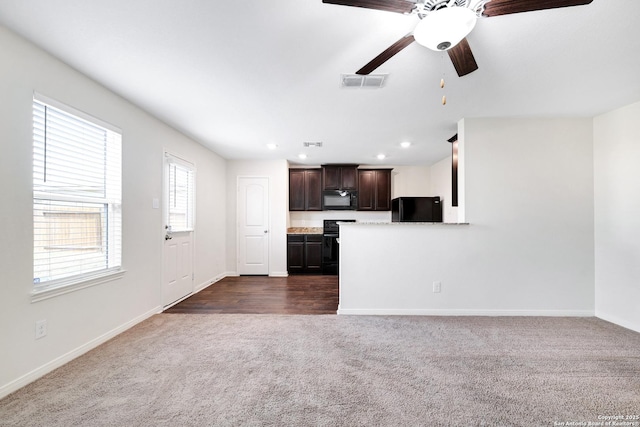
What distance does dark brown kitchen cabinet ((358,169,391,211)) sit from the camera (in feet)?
19.1

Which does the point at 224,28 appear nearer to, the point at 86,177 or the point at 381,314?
the point at 86,177

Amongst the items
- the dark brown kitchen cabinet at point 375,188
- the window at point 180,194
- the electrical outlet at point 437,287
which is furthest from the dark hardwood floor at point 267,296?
the dark brown kitchen cabinet at point 375,188

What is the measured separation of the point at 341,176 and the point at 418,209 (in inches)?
68.0

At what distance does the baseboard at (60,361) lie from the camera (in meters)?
1.77

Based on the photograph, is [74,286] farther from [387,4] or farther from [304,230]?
[304,230]

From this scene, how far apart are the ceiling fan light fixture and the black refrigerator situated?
4.11 meters

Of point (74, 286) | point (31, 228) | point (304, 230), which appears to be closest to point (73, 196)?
point (31, 228)

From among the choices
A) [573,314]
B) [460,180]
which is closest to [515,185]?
[460,180]

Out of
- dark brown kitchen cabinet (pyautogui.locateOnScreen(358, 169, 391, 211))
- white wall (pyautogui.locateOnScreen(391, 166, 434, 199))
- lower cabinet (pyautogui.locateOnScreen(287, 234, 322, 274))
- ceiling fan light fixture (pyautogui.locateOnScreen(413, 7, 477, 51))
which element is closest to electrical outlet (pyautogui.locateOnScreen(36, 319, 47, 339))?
ceiling fan light fixture (pyautogui.locateOnScreen(413, 7, 477, 51))

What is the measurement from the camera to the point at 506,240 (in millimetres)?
3195

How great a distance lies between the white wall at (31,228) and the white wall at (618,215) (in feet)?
17.3

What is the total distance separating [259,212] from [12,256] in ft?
12.4

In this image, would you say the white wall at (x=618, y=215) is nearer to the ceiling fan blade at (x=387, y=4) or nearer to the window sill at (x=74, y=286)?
the ceiling fan blade at (x=387, y=4)

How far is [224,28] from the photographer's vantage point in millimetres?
1671
